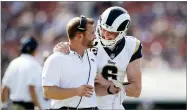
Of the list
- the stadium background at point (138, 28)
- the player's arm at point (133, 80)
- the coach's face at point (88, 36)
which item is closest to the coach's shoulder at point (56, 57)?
the coach's face at point (88, 36)

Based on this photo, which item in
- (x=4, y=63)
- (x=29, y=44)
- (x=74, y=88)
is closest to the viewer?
(x=74, y=88)

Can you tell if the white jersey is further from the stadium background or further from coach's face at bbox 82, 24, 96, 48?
the stadium background

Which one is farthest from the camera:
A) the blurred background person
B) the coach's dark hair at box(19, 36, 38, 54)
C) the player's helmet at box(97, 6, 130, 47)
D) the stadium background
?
the stadium background

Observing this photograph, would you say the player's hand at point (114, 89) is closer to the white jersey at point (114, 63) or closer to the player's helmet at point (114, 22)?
the white jersey at point (114, 63)

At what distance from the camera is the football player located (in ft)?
20.6

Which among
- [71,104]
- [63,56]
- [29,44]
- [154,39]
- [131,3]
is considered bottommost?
[71,104]

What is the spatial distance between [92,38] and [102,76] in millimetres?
552

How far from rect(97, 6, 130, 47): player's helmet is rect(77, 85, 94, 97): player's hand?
2.24 ft

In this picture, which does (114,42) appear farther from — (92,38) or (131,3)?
(131,3)

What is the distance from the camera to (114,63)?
6.42 metres

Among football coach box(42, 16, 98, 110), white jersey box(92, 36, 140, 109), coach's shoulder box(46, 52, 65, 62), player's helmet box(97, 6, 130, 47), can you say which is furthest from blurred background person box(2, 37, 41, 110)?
coach's shoulder box(46, 52, 65, 62)

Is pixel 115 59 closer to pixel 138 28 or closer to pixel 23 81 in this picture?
pixel 23 81

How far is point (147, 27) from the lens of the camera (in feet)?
52.5

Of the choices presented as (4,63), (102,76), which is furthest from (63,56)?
(4,63)
